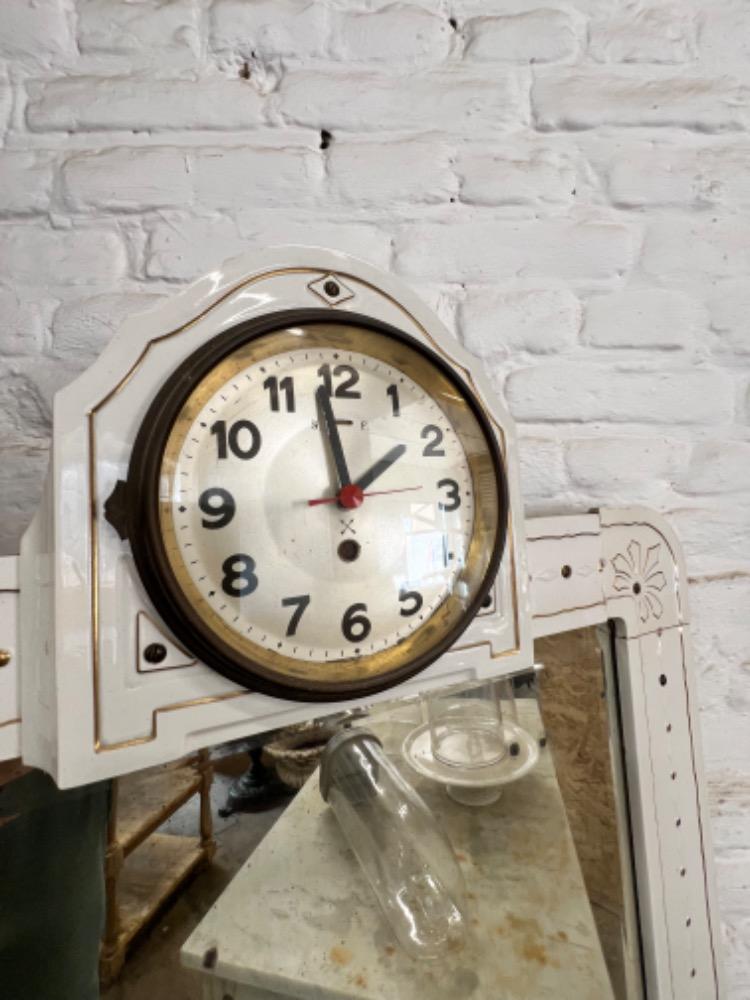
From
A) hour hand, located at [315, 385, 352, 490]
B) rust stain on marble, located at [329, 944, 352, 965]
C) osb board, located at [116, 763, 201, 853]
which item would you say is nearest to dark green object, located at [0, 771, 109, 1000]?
osb board, located at [116, 763, 201, 853]

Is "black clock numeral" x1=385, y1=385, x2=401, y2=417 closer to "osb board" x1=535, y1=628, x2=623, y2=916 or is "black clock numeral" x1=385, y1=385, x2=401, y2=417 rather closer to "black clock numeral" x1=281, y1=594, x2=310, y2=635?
"black clock numeral" x1=281, y1=594, x2=310, y2=635

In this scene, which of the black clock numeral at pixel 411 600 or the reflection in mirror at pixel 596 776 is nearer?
the black clock numeral at pixel 411 600

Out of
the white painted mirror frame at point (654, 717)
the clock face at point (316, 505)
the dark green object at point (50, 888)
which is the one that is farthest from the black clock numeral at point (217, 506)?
the white painted mirror frame at point (654, 717)

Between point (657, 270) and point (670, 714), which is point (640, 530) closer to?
point (670, 714)

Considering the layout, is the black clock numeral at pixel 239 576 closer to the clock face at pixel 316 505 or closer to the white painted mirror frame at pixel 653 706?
the clock face at pixel 316 505

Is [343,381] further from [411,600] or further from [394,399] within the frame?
[411,600]

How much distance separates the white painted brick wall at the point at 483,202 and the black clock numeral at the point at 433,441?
0.79 ft

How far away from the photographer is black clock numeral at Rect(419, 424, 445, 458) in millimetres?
463

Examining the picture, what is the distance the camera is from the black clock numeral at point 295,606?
406mm

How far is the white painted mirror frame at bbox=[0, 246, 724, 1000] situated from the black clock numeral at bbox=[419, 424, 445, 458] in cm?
15

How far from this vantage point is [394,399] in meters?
0.46

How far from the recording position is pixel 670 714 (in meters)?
0.64

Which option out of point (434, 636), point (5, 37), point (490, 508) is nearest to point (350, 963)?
point (434, 636)

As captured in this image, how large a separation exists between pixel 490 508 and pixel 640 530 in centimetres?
26
